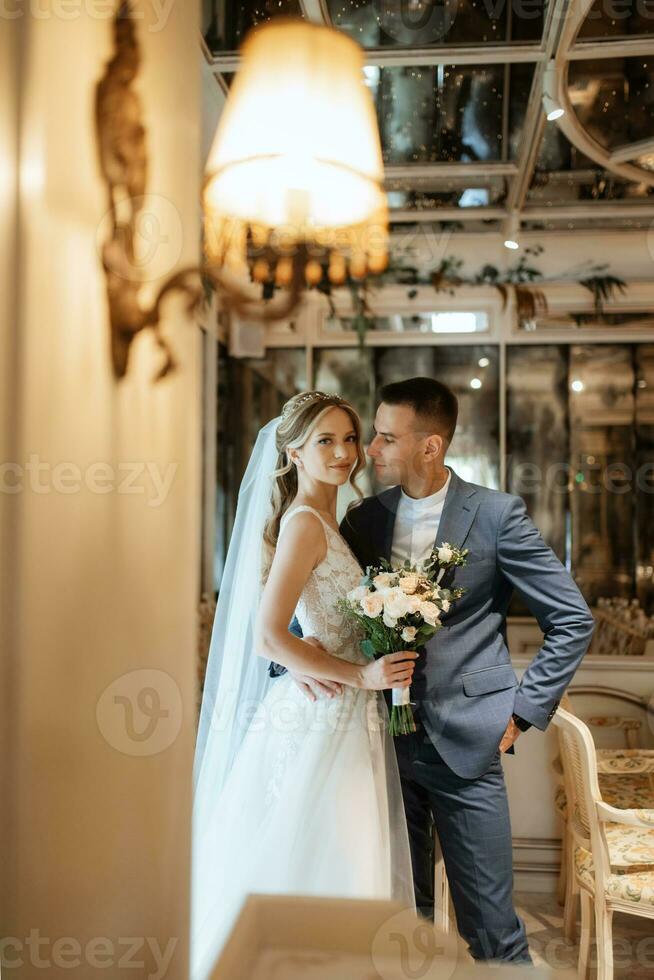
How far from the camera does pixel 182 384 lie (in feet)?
2.50

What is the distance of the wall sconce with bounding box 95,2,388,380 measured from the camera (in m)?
1.10

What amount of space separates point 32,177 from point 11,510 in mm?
315

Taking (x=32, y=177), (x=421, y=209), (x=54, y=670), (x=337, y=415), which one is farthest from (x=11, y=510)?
(x=421, y=209)

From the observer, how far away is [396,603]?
1179mm

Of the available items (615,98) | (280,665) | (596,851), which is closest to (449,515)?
(280,665)

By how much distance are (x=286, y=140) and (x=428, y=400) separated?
1.56ft

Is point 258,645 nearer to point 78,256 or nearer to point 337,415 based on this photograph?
point 337,415

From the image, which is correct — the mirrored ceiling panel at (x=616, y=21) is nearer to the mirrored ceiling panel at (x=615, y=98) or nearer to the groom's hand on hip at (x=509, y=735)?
the mirrored ceiling panel at (x=615, y=98)

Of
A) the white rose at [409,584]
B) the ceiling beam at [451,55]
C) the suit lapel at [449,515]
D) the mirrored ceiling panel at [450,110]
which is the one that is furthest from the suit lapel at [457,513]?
the ceiling beam at [451,55]

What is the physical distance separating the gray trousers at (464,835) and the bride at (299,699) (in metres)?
0.06

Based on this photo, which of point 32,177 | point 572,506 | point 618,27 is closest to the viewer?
point 32,177

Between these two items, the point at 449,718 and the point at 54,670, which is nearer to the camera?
the point at 54,670

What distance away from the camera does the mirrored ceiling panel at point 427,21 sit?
130 cm

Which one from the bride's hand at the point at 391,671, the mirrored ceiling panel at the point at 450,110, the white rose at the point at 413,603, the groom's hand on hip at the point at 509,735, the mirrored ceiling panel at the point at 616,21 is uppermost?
the mirrored ceiling panel at the point at 616,21
